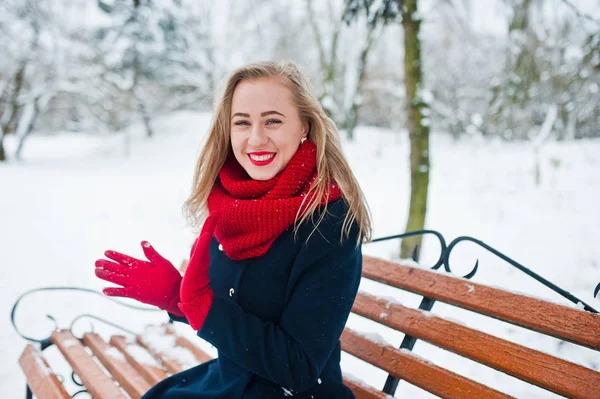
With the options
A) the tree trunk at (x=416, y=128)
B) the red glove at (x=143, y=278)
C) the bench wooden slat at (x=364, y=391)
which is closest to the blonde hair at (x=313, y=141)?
the red glove at (x=143, y=278)

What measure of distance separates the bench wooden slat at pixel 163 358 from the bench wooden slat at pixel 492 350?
91cm

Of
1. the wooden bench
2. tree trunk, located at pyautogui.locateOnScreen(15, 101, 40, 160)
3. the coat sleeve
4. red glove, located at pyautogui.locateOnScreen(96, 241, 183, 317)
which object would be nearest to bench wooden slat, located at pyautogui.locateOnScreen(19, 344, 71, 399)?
the wooden bench

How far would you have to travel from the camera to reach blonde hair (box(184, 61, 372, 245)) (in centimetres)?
134

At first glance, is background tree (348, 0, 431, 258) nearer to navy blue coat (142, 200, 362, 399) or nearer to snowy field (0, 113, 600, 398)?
snowy field (0, 113, 600, 398)

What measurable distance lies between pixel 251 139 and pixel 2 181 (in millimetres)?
9615

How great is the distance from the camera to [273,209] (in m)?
1.30

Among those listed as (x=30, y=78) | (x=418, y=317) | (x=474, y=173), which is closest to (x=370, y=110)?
(x=474, y=173)

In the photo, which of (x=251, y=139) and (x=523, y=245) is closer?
(x=251, y=139)

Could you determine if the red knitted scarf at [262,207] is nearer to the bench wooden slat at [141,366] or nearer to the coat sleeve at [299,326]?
the coat sleeve at [299,326]

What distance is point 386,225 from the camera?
6020 millimetres

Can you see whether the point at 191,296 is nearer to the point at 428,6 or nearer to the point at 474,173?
the point at 428,6

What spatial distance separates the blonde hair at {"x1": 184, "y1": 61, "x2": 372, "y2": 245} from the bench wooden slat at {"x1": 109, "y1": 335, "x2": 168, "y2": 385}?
86cm

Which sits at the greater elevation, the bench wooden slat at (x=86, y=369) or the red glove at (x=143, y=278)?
the red glove at (x=143, y=278)

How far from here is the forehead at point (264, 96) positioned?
4.63ft
